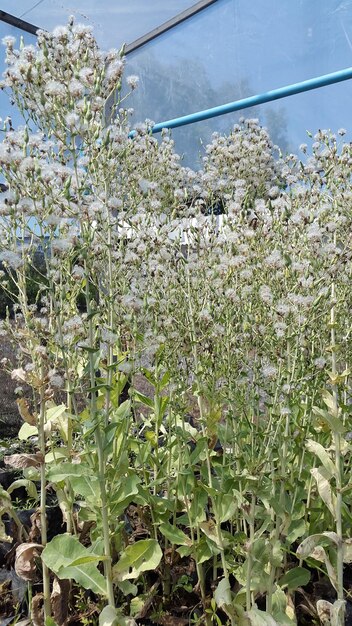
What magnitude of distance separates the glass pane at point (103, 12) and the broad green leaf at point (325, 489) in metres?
4.88

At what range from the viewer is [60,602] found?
178cm

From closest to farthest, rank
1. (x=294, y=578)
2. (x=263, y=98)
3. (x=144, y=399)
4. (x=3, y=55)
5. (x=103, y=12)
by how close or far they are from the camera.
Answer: (x=294, y=578)
(x=144, y=399)
(x=263, y=98)
(x=3, y=55)
(x=103, y=12)

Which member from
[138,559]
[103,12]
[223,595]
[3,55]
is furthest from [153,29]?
[223,595]

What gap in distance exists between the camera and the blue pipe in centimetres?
442

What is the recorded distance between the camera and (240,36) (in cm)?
539

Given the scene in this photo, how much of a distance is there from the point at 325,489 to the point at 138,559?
1.81 ft

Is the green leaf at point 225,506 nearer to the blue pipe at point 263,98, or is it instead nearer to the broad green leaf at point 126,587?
the broad green leaf at point 126,587

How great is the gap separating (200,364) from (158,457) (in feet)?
1.25

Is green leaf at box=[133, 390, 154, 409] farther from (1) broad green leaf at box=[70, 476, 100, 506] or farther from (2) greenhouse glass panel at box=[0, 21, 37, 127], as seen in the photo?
(2) greenhouse glass panel at box=[0, 21, 37, 127]

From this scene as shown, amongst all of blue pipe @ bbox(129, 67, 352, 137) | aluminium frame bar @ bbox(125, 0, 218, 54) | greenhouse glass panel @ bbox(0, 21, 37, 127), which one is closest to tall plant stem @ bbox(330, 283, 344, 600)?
blue pipe @ bbox(129, 67, 352, 137)

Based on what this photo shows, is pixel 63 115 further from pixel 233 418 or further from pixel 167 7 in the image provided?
pixel 167 7

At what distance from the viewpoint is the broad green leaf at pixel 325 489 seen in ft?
5.61

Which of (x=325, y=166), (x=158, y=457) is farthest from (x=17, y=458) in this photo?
(x=325, y=166)

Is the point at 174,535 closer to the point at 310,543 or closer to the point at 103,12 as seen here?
the point at 310,543
